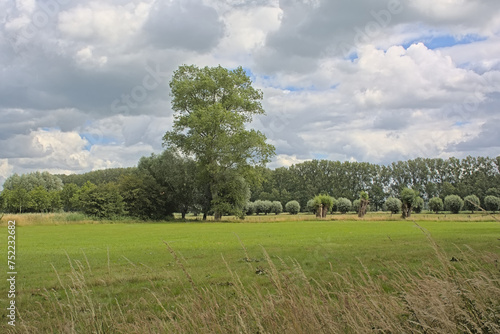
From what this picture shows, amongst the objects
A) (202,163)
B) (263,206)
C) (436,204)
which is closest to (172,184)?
(202,163)

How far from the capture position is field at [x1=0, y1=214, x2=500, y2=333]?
4.93m

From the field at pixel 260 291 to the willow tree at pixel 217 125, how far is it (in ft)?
117

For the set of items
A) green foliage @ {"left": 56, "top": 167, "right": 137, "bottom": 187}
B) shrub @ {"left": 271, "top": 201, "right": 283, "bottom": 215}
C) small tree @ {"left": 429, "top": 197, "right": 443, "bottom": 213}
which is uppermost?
green foliage @ {"left": 56, "top": 167, "right": 137, "bottom": 187}

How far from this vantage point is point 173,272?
1094 centimetres

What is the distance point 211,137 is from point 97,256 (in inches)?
1564

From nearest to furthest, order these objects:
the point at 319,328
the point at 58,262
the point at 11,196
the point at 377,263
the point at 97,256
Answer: the point at 319,328, the point at 377,263, the point at 58,262, the point at 97,256, the point at 11,196

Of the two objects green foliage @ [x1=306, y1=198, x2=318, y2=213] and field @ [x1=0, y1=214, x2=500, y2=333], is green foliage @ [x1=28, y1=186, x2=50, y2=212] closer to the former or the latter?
green foliage @ [x1=306, y1=198, x2=318, y2=213]

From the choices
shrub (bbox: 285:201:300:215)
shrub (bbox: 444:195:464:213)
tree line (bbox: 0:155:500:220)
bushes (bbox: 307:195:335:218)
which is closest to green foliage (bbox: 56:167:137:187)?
tree line (bbox: 0:155:500:220)

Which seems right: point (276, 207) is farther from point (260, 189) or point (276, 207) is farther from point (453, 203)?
point (453, 203)

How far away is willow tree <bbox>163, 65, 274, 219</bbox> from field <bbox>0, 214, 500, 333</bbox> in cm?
3559

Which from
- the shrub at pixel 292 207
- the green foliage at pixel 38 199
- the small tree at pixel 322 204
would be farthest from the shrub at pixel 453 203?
the green foliage at pixel 38 199

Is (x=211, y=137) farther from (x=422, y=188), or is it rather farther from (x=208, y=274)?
(x=422, y=188)

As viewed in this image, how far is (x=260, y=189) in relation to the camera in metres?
110

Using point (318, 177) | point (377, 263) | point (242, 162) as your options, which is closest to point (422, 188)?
point (318, 177)
